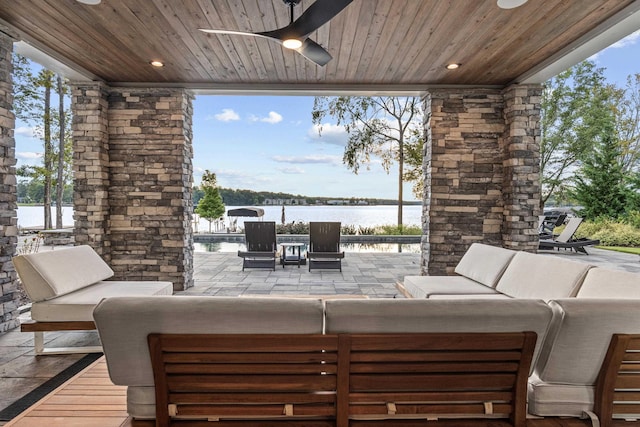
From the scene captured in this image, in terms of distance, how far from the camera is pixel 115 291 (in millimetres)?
3275

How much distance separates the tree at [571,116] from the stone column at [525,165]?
8106 millimetres

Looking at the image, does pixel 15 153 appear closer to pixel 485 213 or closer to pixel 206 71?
pixel 206 71

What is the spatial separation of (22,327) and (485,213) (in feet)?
18.8

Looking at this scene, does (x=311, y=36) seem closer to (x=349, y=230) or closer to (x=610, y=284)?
(x=610, y=284)

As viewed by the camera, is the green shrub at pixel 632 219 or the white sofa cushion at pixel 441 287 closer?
the white sofa cushion at pixel 441 287

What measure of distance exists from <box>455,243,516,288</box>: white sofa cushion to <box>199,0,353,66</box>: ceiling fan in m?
2.68

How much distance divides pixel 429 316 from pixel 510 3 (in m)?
2.94

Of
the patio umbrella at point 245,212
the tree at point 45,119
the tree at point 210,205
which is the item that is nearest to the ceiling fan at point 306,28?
the patio umbrella at point 245,212

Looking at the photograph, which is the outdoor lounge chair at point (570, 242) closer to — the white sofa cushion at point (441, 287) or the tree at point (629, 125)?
the tree at point (629, 125)

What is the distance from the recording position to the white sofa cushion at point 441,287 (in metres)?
3.35

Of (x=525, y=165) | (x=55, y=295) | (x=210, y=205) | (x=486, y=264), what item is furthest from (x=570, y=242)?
(x=210, y=205)

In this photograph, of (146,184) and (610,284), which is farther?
(146,184)

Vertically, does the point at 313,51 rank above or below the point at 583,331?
above

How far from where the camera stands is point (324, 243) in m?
6.67
